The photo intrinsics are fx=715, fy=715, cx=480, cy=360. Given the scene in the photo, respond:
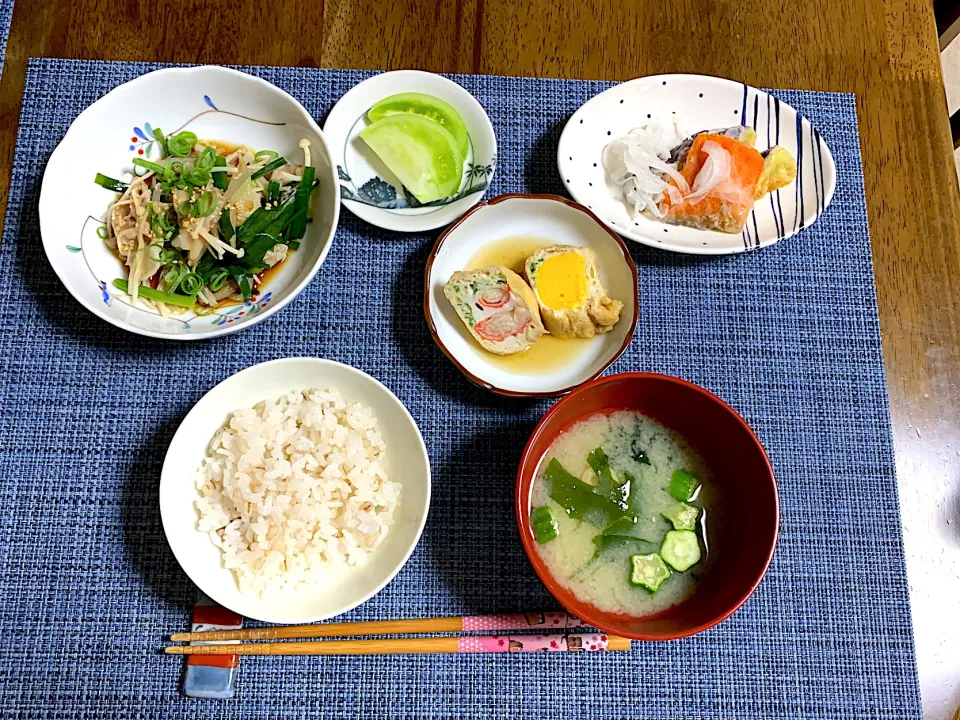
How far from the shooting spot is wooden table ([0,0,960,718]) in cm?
190

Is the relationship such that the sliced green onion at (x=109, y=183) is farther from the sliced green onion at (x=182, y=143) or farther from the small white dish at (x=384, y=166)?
the small white dish at (x=384, y=166)

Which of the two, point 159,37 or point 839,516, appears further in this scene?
point 159,37

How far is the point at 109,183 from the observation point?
1.76 meters

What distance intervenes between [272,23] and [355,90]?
41cm

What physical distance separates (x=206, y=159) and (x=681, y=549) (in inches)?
57.3

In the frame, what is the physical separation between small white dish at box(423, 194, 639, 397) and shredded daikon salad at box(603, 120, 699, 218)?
0.19 meters

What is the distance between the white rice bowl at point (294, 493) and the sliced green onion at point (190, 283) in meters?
0.33

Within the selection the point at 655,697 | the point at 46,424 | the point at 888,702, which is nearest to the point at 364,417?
the point at 46,424

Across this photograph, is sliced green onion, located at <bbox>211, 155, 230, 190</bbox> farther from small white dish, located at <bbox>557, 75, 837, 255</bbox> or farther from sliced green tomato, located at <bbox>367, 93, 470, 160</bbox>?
small white dish, located at <bbox>557, 75, 837, 255</bbox>

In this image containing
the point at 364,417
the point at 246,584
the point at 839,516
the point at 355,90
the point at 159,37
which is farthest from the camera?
the point at 159,37

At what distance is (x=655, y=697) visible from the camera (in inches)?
65.6

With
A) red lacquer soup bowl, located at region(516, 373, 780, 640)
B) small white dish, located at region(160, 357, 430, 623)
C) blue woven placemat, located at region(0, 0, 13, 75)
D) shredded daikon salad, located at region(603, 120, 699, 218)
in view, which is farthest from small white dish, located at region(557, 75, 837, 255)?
blue woven placemat, located at region(0, 0, 13, 75)

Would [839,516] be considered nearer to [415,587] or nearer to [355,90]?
[415,587]

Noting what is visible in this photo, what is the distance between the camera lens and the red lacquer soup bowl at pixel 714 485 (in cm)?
145
